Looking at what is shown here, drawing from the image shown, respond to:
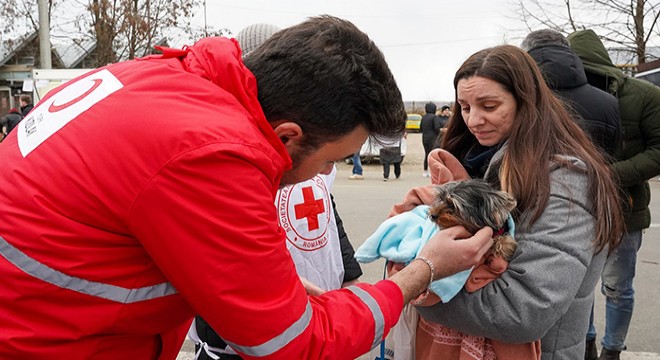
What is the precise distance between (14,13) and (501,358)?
75.5 feet

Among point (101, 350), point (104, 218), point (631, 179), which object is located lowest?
point (631, 179)

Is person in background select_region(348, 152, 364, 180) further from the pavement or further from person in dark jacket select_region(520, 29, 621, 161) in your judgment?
person in dark jacket select_region(520, 29, 621, 161)

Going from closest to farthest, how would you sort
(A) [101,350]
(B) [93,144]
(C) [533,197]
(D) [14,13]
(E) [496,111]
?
(B) [93,144] → (A) [101,350] → (C) [533,197] → (E) [496,111] → (D) [14,13]

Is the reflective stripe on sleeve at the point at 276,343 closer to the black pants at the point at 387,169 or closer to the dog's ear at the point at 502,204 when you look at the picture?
the dog's ear at the point at 502,204

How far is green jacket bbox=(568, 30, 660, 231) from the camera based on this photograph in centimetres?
347

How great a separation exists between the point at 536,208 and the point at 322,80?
0.85 metres

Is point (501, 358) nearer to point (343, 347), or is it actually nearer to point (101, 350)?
point (343, 347)

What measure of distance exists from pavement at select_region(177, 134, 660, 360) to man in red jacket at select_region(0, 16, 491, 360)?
280cm

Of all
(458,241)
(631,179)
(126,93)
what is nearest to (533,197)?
(458,241)

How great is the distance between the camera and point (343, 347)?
136 centimetres

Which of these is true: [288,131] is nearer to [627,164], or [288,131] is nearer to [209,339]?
[209,339]

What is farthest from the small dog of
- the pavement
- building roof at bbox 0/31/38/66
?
building roof at bbox 0/31/38/66

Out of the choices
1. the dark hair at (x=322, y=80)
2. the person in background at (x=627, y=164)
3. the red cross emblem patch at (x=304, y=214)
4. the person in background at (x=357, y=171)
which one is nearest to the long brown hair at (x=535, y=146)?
the dark hair at (x=322, y=80)

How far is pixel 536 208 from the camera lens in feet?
5.88
